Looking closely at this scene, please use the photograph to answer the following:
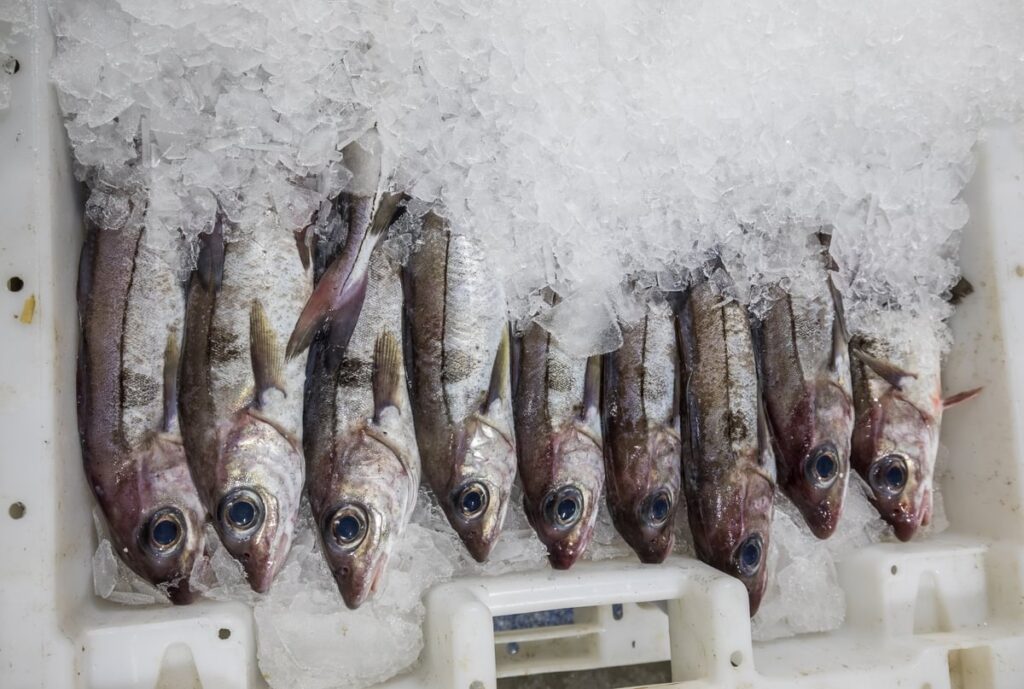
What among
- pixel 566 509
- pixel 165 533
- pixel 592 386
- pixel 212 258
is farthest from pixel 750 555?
pixel 212 258

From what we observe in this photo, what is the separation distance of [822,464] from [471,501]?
3.73 feet

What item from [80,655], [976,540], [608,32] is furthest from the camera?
[976,540]

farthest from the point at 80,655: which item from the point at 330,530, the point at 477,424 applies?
the point at 477,424

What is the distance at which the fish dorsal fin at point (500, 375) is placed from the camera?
98.3 inches

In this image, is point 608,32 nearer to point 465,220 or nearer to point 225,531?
point 465,220

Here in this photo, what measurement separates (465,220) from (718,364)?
36.0 inches

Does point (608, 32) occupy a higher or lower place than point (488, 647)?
higher

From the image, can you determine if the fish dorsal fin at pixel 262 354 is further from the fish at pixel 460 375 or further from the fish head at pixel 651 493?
the fish head at pixel 651 493

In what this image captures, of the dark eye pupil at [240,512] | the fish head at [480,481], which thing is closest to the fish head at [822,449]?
the fish head at [480,481]

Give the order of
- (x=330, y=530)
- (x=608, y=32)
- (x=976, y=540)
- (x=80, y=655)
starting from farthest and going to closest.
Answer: (x=976, y=540) < (x=608, y=32) < (x=330, y=530) < (x=80, y=655)

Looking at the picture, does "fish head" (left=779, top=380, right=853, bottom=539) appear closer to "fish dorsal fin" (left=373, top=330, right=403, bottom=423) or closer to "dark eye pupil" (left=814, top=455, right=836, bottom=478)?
"dark eye pupil" (left=814, top=455, right=836, bottom=478)

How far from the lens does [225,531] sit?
233cm

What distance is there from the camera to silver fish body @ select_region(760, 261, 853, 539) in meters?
2.77

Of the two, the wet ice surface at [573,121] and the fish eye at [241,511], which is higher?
the wet ice surface at [573,121]
